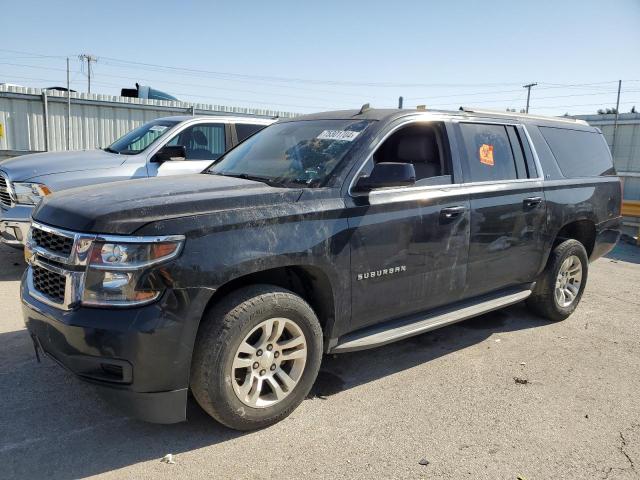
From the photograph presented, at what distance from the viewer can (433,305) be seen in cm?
407

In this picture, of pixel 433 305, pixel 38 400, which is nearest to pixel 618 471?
pixel 433 305

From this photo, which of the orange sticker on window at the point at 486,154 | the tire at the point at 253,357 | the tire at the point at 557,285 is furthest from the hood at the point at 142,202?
the tire at the point at 557,285

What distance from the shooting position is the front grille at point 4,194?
6.27 m

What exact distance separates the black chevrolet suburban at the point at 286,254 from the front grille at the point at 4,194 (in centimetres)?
336

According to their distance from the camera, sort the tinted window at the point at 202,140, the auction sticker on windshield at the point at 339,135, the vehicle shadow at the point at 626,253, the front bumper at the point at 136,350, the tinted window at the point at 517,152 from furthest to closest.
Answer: the vehicle shadow at the point at 626,253
the tinted window at the point at 202,140
the tinted window at the point at 517,152
the auction sticker on windshield at the point at 339,135
the front bumper at the point at 136,350

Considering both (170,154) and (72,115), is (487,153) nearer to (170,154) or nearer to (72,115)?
(170,154)

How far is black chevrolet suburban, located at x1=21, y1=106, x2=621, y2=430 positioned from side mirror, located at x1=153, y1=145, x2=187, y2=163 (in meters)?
2.31

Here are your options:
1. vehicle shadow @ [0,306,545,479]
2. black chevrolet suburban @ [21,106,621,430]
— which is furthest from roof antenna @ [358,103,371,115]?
vehicle shadow @ [0,306,545,479]

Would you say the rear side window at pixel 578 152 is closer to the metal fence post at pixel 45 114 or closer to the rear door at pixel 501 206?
the rear door at pixel 501 206

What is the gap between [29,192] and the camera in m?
6.19

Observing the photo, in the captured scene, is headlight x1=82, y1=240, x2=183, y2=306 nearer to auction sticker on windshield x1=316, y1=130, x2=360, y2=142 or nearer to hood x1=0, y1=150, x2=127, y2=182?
auction sticker on windshield x1=316, y1=130, x2=360, y2=142

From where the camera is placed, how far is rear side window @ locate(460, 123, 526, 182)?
434 centimetres

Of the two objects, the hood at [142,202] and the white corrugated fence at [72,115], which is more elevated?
the white corrugated fence at [72,115]

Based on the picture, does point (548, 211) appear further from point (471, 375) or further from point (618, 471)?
point (618, 471)
